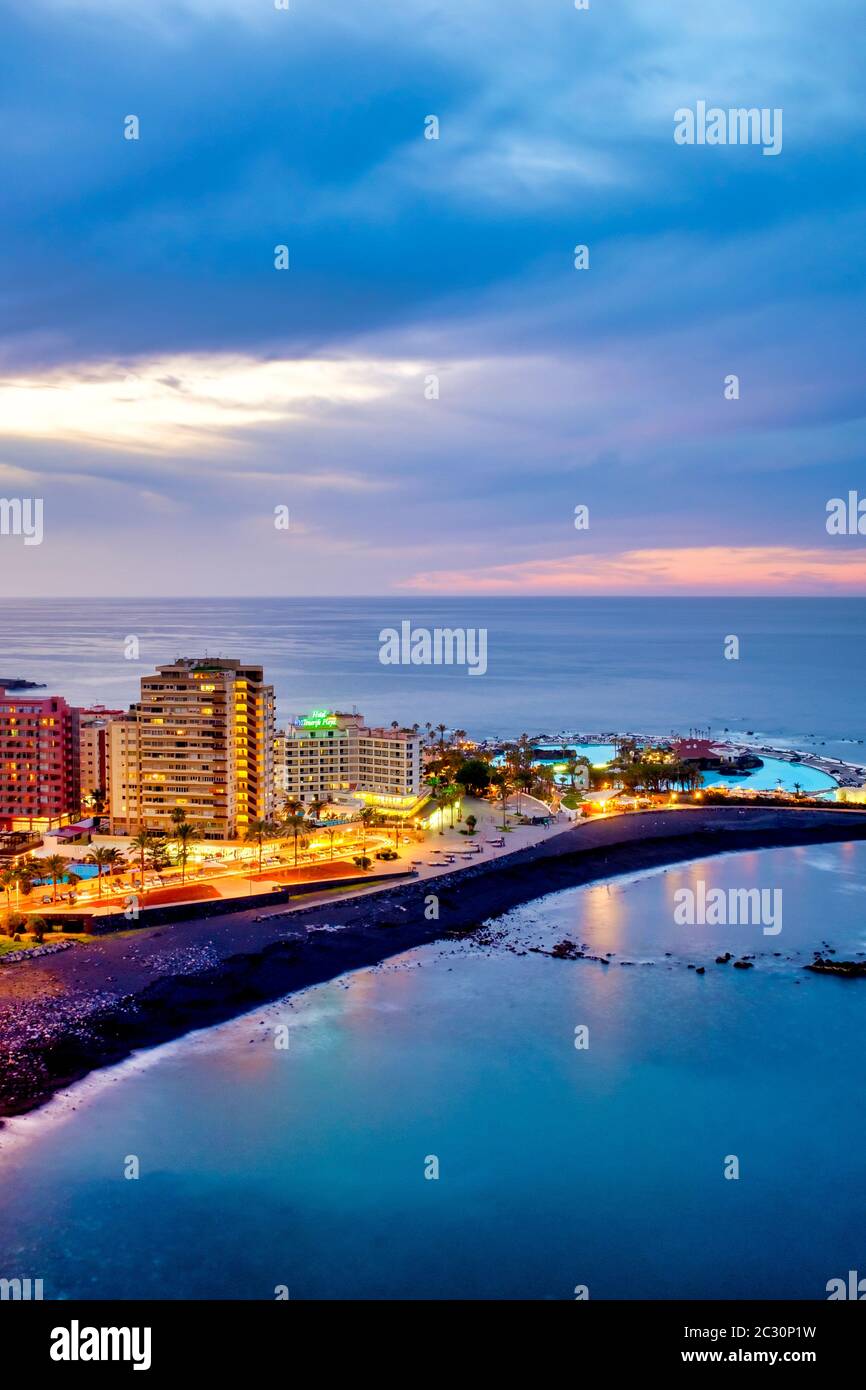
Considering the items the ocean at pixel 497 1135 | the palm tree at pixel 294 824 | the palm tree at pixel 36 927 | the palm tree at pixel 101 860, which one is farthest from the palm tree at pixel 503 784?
the palm tree at pixel 36 927

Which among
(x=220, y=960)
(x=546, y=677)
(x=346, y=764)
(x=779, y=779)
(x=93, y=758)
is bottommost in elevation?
(x=220, y=960)

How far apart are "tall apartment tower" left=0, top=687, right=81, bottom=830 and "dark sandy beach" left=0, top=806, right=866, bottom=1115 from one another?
13.4 meters

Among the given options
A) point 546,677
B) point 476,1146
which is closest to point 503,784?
point 476,1146

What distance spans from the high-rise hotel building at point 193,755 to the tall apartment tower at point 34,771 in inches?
121

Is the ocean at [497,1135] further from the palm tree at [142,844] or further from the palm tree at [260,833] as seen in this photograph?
the palm tree at [142,844]

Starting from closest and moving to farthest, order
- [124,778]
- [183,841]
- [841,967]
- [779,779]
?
[841,967]
[183,841]
[124,778]
[779,779]

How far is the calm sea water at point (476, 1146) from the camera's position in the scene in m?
15.3

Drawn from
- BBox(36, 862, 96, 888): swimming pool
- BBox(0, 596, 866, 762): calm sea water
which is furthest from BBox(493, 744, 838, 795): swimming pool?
BBox(36, 862, 96, 888): swimming pool

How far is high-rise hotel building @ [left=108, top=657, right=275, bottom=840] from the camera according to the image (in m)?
37.2

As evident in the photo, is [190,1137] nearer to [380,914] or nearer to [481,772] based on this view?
[380,914]

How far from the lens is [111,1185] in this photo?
16922 mm

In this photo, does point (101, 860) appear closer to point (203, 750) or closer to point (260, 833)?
point (260, 833)

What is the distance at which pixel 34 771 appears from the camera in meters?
39.4

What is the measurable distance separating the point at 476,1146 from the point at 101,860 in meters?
16.6
